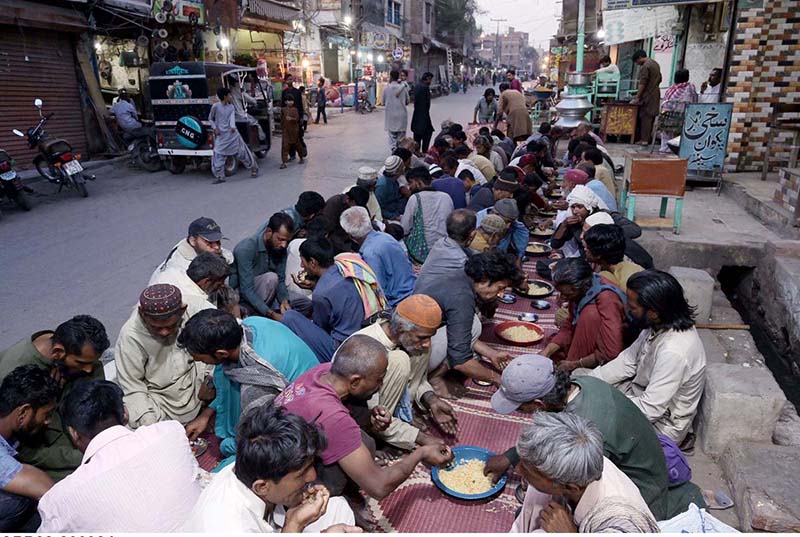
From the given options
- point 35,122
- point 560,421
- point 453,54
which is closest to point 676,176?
point 560,421

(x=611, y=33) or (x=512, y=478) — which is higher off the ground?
(x=611, y=33)

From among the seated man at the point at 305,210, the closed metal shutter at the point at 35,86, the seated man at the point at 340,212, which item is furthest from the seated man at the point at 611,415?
the closed metal shutter at the point at 35,86

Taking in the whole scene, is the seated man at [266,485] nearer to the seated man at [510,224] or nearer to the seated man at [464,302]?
the seated man at [464,302]

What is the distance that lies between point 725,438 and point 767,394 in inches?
13.8

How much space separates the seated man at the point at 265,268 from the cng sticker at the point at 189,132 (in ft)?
23.6

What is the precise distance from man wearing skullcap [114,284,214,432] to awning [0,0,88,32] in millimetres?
9573

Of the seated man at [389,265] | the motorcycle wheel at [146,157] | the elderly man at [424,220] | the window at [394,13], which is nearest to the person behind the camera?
the seated man at [389,265]

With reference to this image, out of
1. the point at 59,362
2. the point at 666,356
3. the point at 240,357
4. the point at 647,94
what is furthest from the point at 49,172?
the point at 647,94

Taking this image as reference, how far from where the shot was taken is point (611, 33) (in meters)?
13.7

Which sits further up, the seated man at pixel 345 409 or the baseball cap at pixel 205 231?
the baseball cap at pixel 205 231

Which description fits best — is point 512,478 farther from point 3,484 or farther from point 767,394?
point 3,484

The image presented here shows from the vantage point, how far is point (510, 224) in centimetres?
558

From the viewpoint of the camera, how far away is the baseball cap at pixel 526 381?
245cm

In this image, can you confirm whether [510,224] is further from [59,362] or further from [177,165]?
[177,165]
